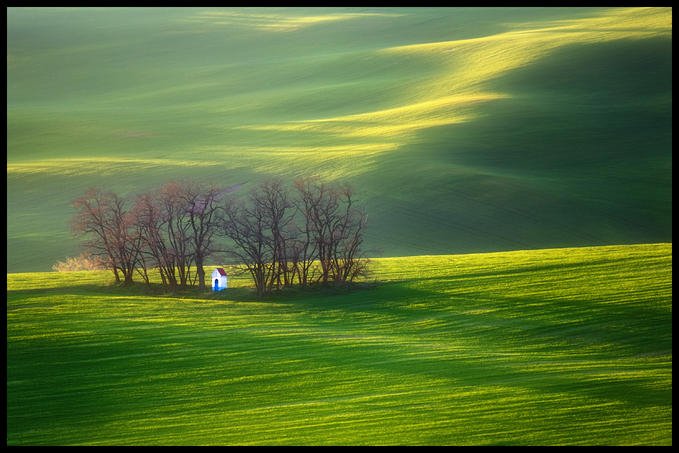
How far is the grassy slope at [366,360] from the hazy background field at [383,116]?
21090 mm

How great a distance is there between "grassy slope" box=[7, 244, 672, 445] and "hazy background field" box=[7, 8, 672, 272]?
21090 millimetres

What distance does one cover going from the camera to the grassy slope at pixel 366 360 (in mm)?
18703

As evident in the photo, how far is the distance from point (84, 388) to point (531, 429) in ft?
30.8

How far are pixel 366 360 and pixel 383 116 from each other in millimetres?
54938

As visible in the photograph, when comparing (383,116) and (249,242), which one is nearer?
(249,242)

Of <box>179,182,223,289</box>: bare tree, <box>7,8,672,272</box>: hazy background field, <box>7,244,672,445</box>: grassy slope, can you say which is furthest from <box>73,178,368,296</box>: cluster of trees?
<box>7,8,672,272</box>: hazy background field

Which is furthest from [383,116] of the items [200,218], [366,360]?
[366,360]

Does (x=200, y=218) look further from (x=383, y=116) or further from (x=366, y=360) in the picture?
(x=383, y=116)

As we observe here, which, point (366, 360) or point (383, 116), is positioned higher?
point (383, 116)

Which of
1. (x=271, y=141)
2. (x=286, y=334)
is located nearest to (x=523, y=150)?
(x=271, y=141)

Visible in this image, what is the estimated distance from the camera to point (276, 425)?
61.5ft

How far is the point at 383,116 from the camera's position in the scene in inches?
3017

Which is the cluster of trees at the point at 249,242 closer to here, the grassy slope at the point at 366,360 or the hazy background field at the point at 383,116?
the grassy slope at the point at 366,360

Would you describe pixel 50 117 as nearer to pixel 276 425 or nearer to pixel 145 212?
pixel 145 212
